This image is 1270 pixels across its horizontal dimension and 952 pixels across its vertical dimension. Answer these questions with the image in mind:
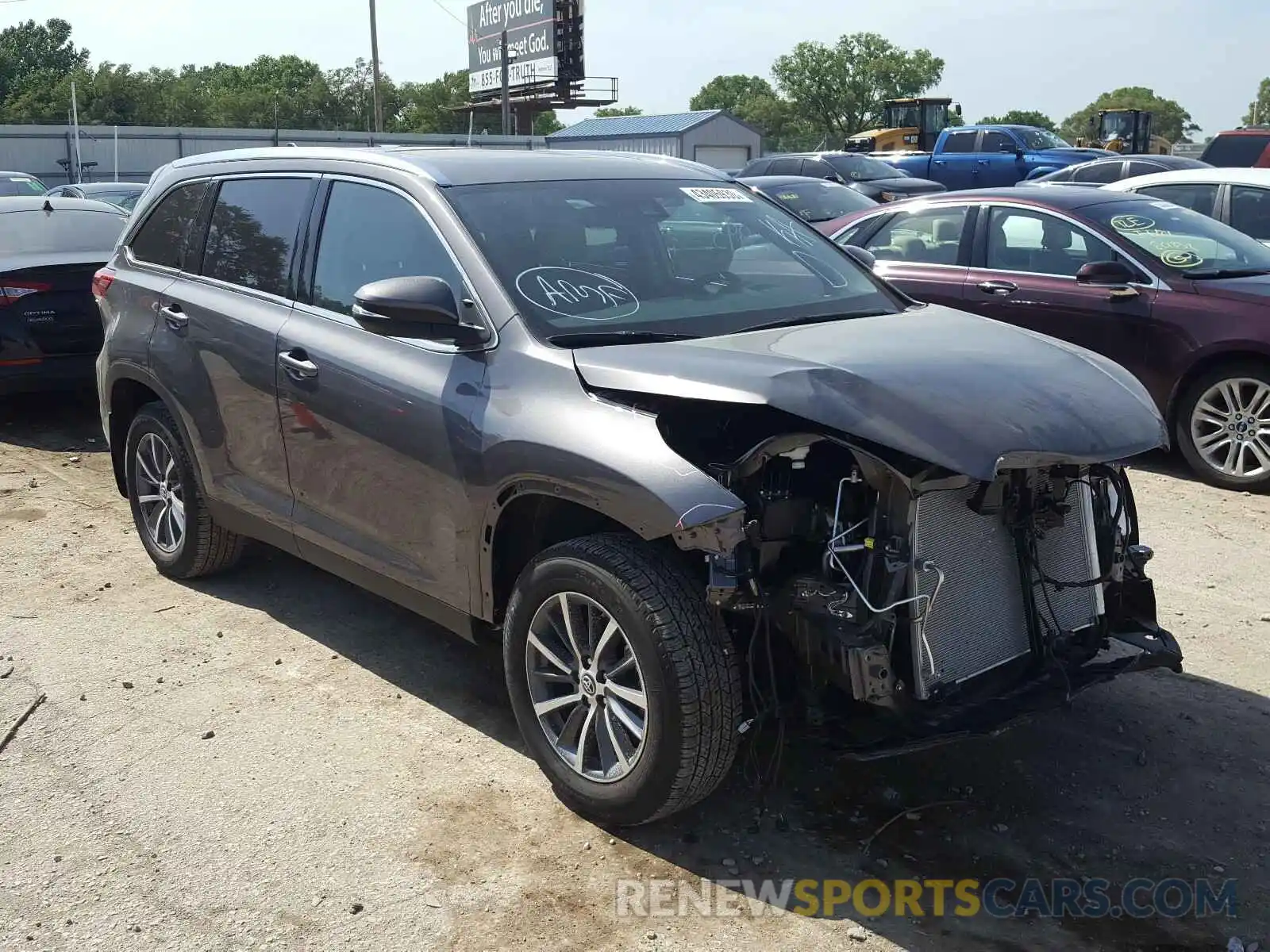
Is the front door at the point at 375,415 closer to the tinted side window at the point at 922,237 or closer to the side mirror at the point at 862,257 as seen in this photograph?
the side mirror at the point at 862,257

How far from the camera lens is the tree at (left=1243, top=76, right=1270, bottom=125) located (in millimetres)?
90500

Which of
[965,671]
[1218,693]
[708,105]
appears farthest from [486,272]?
[708,105]

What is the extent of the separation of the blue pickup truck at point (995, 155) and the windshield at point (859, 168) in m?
3.42

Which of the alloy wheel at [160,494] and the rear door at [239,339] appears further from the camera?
the alloy wheel at [160,494]

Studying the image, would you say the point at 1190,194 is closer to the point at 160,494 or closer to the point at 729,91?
the point at 160,494

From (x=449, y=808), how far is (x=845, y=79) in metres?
111

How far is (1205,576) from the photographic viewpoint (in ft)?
19.2

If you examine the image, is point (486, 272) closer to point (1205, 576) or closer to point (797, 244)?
point (797, 244)

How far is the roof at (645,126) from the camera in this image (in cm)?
5019

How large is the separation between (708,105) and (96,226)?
127m

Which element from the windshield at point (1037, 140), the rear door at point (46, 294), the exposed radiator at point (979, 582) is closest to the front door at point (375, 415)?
the exposed radiator at point (979, 582)

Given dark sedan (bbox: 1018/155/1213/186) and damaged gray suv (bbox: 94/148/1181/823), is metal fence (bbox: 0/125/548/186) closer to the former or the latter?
dark sedan (bbox: 1018/155/1213/186)

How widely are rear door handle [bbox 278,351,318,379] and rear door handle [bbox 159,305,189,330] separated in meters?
0.86

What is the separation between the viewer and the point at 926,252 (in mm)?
8898
